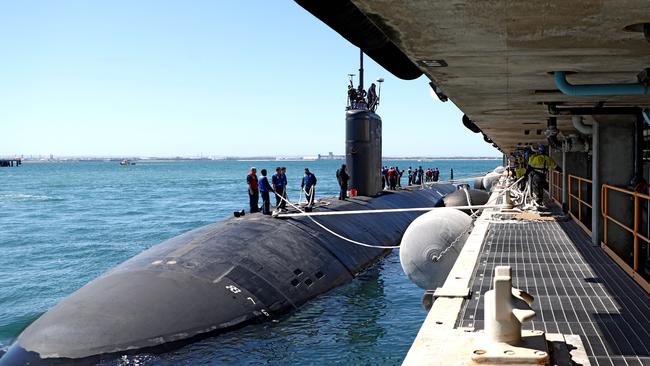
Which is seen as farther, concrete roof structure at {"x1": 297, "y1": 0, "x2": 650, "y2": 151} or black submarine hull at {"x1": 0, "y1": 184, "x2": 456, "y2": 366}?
black submarine hull at {"x1": 0, "y1": 184, "x2": 456, "y2": 366}

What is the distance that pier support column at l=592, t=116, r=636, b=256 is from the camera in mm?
12305

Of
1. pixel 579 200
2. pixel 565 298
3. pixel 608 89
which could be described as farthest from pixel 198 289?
pixel 579 200

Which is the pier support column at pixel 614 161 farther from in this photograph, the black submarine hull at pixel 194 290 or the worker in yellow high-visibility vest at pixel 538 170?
the black submarine hull at pixel 194 290

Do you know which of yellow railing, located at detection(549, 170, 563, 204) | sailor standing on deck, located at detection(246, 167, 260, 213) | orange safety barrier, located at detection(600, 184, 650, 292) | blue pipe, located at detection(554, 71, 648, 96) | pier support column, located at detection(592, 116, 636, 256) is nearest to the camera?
blue pipe, located at detection(554, 71, 648, 96)

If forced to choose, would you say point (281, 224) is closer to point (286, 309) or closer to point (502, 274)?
point (286, 309)

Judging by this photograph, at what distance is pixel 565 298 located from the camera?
25.3 feet

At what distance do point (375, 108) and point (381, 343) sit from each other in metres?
14.7

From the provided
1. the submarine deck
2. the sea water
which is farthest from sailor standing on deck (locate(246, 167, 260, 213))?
the submarine deck

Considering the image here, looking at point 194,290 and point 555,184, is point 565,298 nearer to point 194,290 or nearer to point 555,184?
point 194,290

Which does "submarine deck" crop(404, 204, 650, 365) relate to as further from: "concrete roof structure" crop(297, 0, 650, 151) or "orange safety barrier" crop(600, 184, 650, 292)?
"concrete roof structure" crop(297, 0, 650, 151)

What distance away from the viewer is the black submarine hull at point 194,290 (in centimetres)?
1063

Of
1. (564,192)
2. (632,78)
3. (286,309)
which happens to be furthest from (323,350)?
(564,192)

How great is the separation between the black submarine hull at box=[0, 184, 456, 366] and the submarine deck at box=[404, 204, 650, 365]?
466 centimetres

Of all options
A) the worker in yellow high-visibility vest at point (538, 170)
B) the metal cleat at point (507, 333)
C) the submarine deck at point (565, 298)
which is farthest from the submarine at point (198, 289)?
the metal cleat at point (507, 333)
